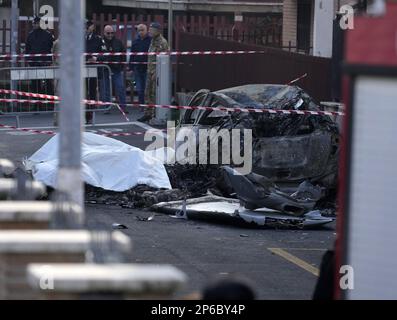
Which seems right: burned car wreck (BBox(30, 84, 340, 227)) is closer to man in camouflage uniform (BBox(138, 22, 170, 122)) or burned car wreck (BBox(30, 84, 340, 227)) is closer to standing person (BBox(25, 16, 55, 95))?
man in camouflage uniform (BBox(138, 22, 170, 122))

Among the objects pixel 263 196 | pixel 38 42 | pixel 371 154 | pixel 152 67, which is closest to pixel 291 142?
pixel 263 196

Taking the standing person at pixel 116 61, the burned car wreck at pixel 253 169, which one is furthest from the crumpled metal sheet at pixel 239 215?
the standing person at pixel 116 61

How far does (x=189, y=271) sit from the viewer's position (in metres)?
9.20

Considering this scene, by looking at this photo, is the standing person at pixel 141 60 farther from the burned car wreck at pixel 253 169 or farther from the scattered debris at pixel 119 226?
the scattered debris at pixel 119 226

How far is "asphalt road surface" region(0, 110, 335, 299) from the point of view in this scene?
8.96m

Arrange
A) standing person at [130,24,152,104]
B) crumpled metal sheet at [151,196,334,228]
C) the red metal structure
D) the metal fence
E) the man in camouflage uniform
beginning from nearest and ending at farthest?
the red metal structure
crumpled metal sheet at [151,196,334,228]
the metal fence
the man in camouflage uniform
standing person at [130,24,152,104]

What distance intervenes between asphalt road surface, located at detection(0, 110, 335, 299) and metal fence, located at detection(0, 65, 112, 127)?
7.36 metres

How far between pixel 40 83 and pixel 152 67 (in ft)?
8.86

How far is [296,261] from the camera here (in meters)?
10.0

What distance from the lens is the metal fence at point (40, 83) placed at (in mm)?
19547

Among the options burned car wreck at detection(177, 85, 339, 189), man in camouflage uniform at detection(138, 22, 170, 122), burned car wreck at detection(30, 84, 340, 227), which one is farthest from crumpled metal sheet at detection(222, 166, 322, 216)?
man in camouflage uniform at detection(138, 22, 170, 122)

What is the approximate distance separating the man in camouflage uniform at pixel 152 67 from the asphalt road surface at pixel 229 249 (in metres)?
8.89
